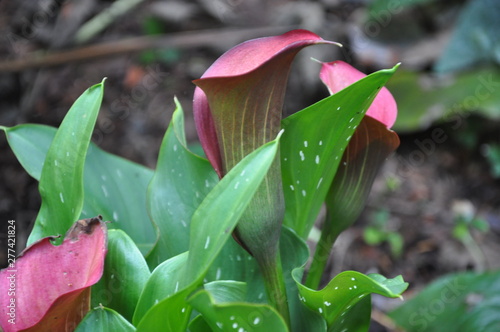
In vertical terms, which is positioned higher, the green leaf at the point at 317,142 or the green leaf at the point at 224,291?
the green leaf at the point at 317,142

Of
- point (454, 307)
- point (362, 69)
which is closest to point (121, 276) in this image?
point (454, 307)

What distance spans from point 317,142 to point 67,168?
0.23 metres

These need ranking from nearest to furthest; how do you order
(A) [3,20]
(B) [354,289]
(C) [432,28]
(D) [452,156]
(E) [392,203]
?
(B) [354,289]
(E) [392,203]
(D) [452,156]
(C) [432,28]
(A) [3,20]

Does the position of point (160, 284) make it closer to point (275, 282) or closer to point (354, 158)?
point (275, 282)

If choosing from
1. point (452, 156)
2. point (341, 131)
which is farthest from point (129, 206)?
point (452, 156)

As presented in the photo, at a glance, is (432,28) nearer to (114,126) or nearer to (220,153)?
(114,126)

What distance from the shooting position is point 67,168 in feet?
1.73

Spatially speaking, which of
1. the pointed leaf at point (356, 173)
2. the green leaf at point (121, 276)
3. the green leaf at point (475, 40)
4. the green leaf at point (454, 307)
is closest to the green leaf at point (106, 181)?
the green leaf at point (121, 276)

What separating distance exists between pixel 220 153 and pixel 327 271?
3.50 ft

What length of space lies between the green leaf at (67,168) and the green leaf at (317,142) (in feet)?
0.59

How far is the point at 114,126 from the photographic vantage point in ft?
6.30

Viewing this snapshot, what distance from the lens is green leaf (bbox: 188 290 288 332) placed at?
400mm

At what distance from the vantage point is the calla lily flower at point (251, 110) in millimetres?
436

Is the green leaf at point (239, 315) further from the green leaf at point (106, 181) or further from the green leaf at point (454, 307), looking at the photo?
the green leaf at point (454, 307)
